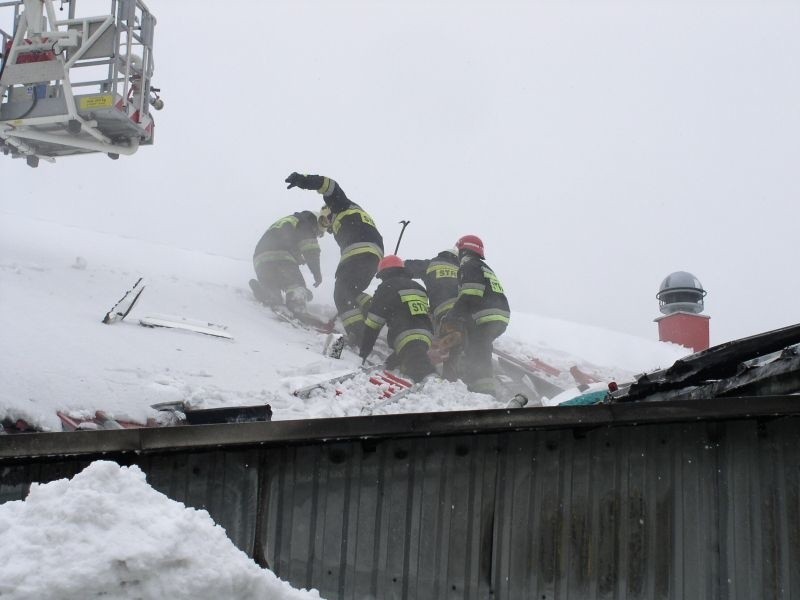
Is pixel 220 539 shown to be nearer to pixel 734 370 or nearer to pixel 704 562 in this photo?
pixel 704 562

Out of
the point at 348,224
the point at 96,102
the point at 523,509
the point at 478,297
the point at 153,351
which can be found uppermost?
the point at 96,102

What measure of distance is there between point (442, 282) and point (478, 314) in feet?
3.75

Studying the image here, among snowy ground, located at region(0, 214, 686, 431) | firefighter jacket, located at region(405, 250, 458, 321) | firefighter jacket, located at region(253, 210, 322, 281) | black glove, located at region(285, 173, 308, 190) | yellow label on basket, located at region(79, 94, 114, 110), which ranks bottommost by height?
snowy ground, located at region(0, 214, 686, 431)

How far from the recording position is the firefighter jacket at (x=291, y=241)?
1211 centimetres

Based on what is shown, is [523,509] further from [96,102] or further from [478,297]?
[96,102]

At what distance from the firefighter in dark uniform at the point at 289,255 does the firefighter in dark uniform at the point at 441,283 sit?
68.1 inches

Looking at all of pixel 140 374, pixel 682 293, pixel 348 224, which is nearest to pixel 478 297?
pixel 348 224

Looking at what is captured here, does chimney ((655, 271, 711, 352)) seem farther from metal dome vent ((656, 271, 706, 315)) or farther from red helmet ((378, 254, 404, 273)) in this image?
red helmet ((378, 254, 404, 273))

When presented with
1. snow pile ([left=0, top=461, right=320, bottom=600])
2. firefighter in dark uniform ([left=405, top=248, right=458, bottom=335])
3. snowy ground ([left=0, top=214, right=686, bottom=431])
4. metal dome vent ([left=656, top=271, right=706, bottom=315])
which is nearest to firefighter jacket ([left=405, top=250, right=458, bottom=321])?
firefighter in dark uniform ([left=405, top=248, right=458, bottom=335])

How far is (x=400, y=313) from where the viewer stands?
33.1 ft

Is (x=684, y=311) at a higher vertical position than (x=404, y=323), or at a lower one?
higher

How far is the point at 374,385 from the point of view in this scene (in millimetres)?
9109

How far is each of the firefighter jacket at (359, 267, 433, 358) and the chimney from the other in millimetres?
5197

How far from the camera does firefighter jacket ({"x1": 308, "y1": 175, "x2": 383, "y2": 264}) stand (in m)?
11.3
